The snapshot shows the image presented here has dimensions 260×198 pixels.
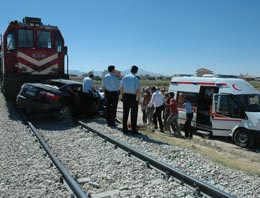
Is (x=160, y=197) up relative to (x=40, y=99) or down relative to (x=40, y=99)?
down

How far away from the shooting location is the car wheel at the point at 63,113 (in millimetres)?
11619

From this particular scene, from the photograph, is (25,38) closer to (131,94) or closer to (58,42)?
(58,42)

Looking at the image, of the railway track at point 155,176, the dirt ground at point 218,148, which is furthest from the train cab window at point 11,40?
the railway track at point 155,176

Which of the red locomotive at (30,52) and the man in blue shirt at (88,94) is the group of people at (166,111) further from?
the red locomotive at (30,52)

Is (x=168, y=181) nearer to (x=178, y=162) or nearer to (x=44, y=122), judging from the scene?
(x=178, y=162)

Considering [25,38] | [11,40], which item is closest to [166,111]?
[25,38]

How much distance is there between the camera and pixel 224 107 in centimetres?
1190

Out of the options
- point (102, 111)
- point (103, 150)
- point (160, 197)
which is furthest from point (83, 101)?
point (160, 197)

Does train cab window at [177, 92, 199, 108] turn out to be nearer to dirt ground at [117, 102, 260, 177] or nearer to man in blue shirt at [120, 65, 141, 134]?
dirt ground at [117, 102, 260, 177]

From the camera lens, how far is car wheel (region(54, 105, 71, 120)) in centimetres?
1162

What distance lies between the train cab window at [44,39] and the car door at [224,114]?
793 cm

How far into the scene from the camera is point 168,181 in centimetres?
508

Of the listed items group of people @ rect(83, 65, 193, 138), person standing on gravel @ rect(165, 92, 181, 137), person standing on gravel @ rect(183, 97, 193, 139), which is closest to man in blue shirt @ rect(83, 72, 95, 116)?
group of people @ rect(83, 65, 193, 138)

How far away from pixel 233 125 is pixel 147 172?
7.01 meters
